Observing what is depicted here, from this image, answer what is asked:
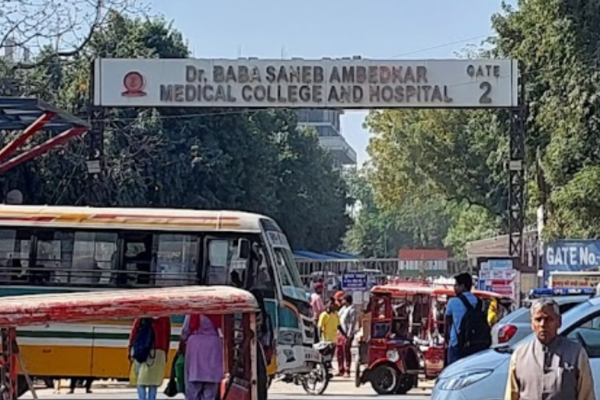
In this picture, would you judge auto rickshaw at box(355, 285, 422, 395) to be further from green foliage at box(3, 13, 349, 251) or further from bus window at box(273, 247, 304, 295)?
green foliage at box(3, 13, 349, 251)

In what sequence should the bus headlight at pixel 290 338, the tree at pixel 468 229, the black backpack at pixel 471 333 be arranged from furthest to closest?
the tree at pixel 468 229 < the bus headlight at pixel 290 338 < the black backpack at pixel 471 333

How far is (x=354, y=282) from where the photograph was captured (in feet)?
106

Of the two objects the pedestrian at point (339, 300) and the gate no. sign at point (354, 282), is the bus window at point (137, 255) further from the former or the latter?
the gate no. sign at point (354, 282)

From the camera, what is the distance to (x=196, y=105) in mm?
29797

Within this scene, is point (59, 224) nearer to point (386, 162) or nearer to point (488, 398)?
point (488, 398)

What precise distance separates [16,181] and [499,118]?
1662 cm

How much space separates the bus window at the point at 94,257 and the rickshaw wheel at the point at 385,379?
5.14 metres

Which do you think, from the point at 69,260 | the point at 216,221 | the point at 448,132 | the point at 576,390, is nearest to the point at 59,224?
the point at 69,260

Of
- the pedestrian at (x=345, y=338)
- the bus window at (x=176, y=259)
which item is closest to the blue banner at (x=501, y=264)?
the pedestrian at (x=345, y=338)

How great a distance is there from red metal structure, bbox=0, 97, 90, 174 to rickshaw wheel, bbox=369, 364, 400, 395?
7148mm

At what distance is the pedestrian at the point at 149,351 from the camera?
14.2 metres

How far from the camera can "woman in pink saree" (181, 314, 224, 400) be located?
11.6 meters

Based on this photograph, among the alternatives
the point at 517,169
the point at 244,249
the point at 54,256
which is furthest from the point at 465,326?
the point at 517,169

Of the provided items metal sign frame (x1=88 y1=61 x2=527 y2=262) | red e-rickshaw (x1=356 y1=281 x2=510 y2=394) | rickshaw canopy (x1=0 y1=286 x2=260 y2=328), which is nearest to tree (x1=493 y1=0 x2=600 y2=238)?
metal sign frame (x1=88 y1=61 x2=527 y2=262)
